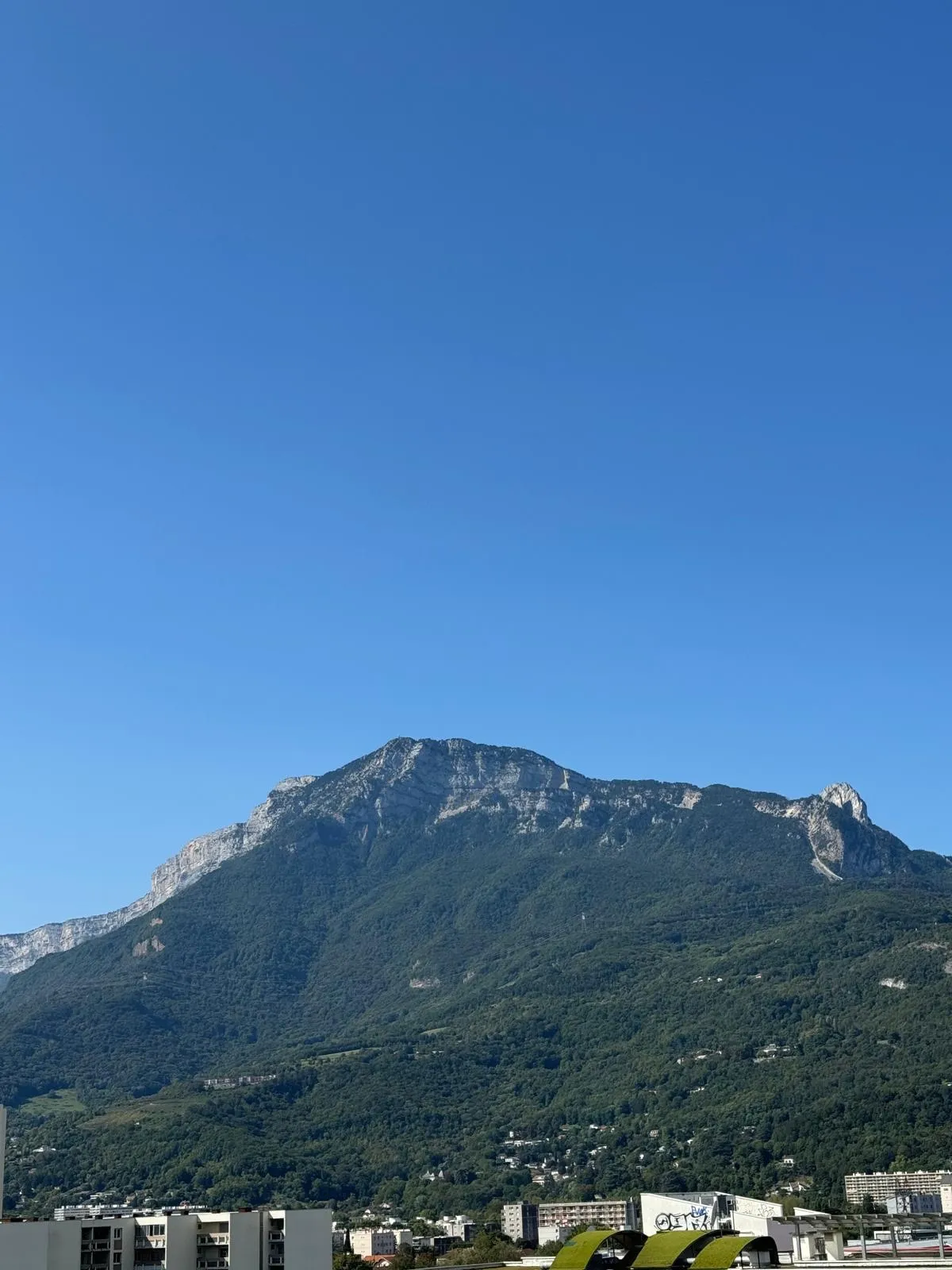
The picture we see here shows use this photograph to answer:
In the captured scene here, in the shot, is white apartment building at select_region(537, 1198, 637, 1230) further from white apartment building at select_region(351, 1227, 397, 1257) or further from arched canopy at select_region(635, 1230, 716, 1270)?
arched canopy at select_region(635, 1230, 716, 1270)

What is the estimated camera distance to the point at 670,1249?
72875mm

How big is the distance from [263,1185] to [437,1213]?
22349 millimetres

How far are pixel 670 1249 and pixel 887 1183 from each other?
106 meters

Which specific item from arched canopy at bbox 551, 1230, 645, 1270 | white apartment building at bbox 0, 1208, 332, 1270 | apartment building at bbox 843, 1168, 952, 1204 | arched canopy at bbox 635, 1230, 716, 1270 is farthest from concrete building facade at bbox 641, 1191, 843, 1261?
white apartment building at bbox 0, 1208, 332, 1270

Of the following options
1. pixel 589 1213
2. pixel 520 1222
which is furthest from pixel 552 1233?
pixel 589 1213

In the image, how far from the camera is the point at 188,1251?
6088 centimetres

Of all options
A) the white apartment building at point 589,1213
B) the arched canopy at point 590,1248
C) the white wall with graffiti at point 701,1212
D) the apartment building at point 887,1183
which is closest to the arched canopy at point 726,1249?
the arched canopy at point 590,1248

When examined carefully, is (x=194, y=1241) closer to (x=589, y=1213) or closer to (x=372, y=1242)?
(x=372, y=1242)

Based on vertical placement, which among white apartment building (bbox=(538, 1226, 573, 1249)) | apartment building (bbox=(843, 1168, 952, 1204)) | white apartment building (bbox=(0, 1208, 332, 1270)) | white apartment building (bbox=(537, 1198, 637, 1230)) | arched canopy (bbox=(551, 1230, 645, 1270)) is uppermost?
white apartment building (bbox=(0, 1208, 332, 1270))

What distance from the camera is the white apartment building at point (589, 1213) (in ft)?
563

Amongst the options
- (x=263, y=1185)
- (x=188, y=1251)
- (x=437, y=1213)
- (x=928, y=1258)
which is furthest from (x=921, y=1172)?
Answer: (x=188, y=1251)

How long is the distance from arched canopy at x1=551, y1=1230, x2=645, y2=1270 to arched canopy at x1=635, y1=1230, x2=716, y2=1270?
56.2 inches

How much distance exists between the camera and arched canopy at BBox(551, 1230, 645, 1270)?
245 feet

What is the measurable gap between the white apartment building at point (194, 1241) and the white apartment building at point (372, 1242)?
304 feet
